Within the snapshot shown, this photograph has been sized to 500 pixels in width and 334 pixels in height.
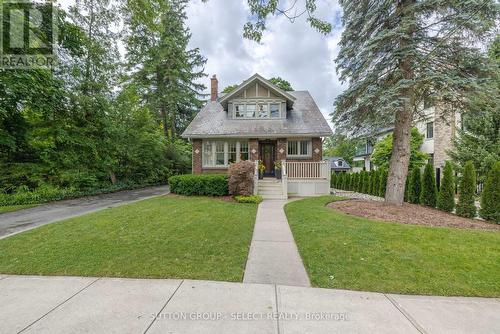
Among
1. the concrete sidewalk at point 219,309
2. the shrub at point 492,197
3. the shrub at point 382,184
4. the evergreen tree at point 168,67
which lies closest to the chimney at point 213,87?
the evergreen tree at point 168,67

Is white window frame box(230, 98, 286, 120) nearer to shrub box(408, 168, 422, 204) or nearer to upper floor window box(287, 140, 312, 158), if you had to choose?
upper floor window box(287, 140, 312, 158)

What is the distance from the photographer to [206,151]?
1457 cm

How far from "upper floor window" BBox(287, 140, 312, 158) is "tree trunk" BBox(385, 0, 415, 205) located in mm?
5843

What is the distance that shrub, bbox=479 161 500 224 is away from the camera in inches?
273

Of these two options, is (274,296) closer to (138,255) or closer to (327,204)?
(138,255)

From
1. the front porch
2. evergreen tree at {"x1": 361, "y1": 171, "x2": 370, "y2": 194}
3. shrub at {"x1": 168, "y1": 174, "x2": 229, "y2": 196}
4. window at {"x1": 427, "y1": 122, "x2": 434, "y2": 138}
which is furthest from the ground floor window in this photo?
window at {"x1": 427, "y1": 122, "x2": 434, "y2": 138}

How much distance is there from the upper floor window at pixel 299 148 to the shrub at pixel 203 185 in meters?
5.03

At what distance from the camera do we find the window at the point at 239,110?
14.9m

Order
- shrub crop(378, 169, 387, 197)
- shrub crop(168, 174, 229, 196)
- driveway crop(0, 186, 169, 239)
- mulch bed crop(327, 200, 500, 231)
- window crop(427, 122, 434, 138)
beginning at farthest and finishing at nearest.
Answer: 1. window crop(427, 122, 434, 138)
2. shrub crop(378, 169, 387, 197)
3. shrub crop(168, 174, 229, 196)
4. mulch bed crop(327, 200, 500, 231)
5. driveway crop(0, 186, 169, 239)

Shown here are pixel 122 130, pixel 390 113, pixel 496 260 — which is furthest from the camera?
pixel 122 130

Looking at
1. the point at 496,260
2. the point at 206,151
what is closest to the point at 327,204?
the point at 496,260

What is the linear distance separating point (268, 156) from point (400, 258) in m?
11.3

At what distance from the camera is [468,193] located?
7.61 meters

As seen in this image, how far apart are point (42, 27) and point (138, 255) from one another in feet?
41.1
